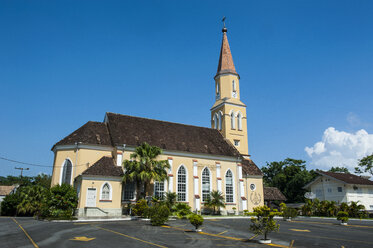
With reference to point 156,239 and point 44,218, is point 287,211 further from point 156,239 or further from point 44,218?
point 44,218

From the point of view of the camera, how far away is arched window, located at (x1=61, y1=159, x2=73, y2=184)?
31.8 meters

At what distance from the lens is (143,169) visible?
2964cm

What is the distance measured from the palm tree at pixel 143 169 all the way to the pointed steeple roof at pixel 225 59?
67.8 ft

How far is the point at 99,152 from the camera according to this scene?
32688mm

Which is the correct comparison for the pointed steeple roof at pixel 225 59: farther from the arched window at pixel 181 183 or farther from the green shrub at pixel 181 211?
the green shrub at pixel 181 211

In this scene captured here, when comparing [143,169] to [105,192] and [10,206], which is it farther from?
[10,206]

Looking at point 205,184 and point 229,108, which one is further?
point 229,108

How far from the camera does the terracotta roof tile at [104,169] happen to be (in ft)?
95.9

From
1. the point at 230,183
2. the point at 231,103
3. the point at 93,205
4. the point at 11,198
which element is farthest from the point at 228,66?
the point at 11,198

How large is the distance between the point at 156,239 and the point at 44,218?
1645 cm

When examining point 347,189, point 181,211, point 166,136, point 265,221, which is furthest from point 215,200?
point 347,189

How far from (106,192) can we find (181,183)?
31.7ft

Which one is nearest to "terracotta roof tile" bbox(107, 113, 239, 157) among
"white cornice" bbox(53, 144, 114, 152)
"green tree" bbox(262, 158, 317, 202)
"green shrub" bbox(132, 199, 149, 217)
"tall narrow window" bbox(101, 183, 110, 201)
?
"white cornice" bbox(53, 144, 114, 152)

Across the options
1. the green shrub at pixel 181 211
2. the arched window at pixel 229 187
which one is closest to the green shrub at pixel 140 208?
the green shrub at pixel 181 211
